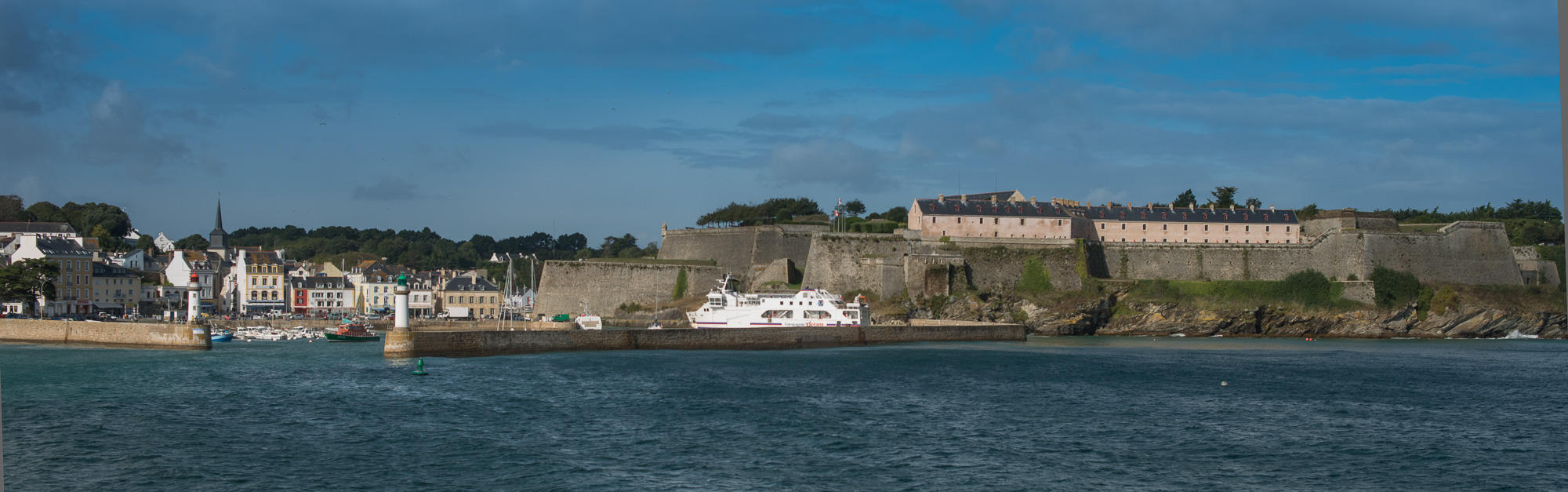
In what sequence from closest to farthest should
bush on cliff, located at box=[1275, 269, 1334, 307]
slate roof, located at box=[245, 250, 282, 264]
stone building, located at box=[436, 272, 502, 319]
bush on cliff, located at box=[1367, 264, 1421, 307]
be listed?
bush on cliff, located at box=[1367, 264, 1421, 307] < bush on cliff, located at box=[1275, 269, 1334, 307] < stone building, located at box=[436, 272, 502, 319] < slate roof, located at box=[245, 250, 282, 264]

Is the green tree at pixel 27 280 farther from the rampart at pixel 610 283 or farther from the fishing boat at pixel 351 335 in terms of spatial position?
the rampart at pixel 610 283

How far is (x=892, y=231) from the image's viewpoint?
52.9 meters

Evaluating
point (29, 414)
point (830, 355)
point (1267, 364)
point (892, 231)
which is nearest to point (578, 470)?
point (29, 414)

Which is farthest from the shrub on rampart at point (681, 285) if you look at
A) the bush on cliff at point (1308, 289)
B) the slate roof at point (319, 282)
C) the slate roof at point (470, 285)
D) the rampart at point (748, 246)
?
the bush on cliff at point (1308, 289)

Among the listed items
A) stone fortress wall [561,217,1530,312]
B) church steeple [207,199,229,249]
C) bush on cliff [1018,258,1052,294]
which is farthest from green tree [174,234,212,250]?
bush on cliff [1018,258,1052,294]

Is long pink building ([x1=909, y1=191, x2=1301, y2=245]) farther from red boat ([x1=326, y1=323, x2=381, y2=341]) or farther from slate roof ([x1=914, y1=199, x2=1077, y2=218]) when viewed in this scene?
red boat ([x1=326, y1=323, x2=381, y2=341])

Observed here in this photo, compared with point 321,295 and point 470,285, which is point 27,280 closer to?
point 321,295

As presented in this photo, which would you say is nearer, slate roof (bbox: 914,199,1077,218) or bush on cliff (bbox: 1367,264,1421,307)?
bush on cliff (bbox: 1367,264,1421,307)

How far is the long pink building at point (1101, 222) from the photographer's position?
163ft

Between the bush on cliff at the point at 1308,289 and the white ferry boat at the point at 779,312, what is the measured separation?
67.6 ft

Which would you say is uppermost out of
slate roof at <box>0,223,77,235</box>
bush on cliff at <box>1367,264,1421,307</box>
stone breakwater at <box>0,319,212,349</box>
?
slate roof at <box>0,223,77,235</box>

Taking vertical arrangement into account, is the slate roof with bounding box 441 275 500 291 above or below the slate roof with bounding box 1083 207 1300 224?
below

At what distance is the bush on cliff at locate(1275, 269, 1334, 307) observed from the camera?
46281 millimetres

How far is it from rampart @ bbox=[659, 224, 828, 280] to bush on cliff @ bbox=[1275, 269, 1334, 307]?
21.5 m
